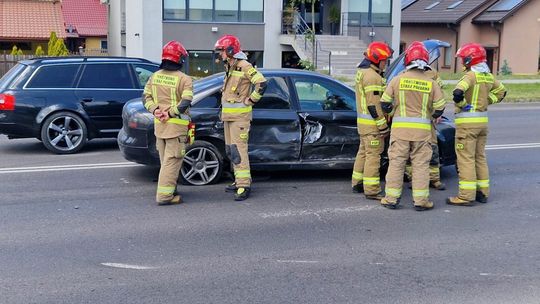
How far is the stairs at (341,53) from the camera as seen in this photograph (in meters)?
28.9

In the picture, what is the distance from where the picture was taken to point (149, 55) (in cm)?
2922

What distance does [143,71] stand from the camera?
39.3ft

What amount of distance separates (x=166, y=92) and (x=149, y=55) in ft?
72.2

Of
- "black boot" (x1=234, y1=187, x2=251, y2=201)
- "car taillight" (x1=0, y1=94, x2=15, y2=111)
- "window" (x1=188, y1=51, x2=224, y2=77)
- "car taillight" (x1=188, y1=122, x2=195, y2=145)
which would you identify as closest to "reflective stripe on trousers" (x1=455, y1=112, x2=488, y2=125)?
"black boot" (x1=234, y1=187, x2=251, y2=201)

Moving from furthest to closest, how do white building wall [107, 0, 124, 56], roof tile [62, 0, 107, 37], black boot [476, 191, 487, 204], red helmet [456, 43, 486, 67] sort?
roof tile [62, 0, 107, 37]
white building wall [107, 0, 124, 56]
black boot [476, 191, 487, 204]
red helmet [456, 43, 486, 67]

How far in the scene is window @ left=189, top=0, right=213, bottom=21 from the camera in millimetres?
29250

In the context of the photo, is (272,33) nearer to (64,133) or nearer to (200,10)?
(200,10)

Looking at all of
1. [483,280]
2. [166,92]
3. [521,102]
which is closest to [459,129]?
[483,280]

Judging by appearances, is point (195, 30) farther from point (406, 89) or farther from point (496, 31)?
point (406, 89)

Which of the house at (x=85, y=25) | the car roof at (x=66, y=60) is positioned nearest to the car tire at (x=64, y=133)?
the car roof at (x=66, y=60)

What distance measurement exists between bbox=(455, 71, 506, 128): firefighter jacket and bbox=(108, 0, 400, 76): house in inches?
795

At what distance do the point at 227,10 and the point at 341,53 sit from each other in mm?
5085

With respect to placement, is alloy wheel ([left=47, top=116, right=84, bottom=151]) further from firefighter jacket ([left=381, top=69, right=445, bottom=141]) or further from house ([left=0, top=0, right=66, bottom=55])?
house ([left=0, top=0, right=66, bottom=55])

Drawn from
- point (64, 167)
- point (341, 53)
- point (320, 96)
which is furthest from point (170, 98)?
point (341, 53)
